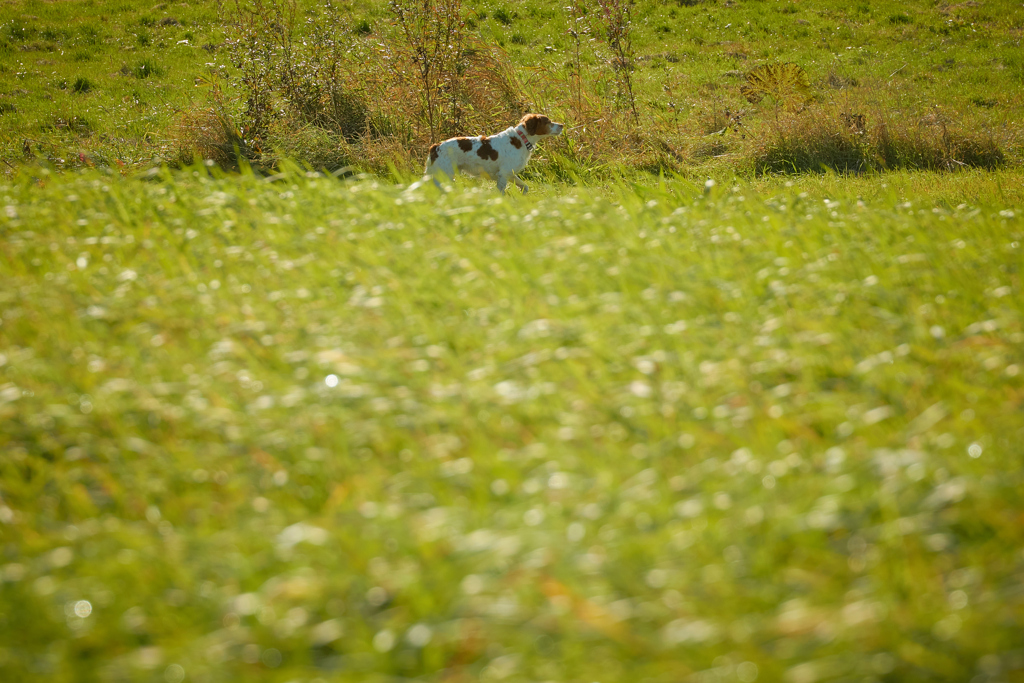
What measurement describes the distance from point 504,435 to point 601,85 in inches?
362

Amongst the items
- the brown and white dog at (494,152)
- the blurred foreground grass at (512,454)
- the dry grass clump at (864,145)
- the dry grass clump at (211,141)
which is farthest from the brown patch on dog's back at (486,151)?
the dry grass clump at (864,145)

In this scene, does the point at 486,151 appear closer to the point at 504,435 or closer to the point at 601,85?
the point at 504,435

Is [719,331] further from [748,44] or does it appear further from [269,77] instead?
[748,44]

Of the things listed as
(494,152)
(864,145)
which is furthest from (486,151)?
(864,145)

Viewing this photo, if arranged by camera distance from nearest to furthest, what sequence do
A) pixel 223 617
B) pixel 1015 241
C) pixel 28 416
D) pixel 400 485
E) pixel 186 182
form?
pixel 223 617 → pixel 400 485 → pixel 28 416 → pixel 1015 241 → pixel 186 182

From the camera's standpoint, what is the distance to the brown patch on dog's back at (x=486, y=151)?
6969mm

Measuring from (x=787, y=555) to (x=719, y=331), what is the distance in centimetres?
126

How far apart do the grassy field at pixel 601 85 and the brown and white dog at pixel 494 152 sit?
→ 0.89 meters

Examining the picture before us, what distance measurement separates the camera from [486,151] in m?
6.99

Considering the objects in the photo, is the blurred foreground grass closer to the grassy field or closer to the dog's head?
the dog's head

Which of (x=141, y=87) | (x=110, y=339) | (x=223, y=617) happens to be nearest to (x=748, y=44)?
(x=141, y=87)

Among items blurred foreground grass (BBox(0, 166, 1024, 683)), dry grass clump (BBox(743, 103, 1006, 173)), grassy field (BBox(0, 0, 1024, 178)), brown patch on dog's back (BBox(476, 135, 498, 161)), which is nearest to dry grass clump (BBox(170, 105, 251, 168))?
grassy field (BBox(0, 0, 1024, 178))

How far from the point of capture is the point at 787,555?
2348 millimetres

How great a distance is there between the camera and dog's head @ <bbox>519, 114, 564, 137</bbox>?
23.3ft
